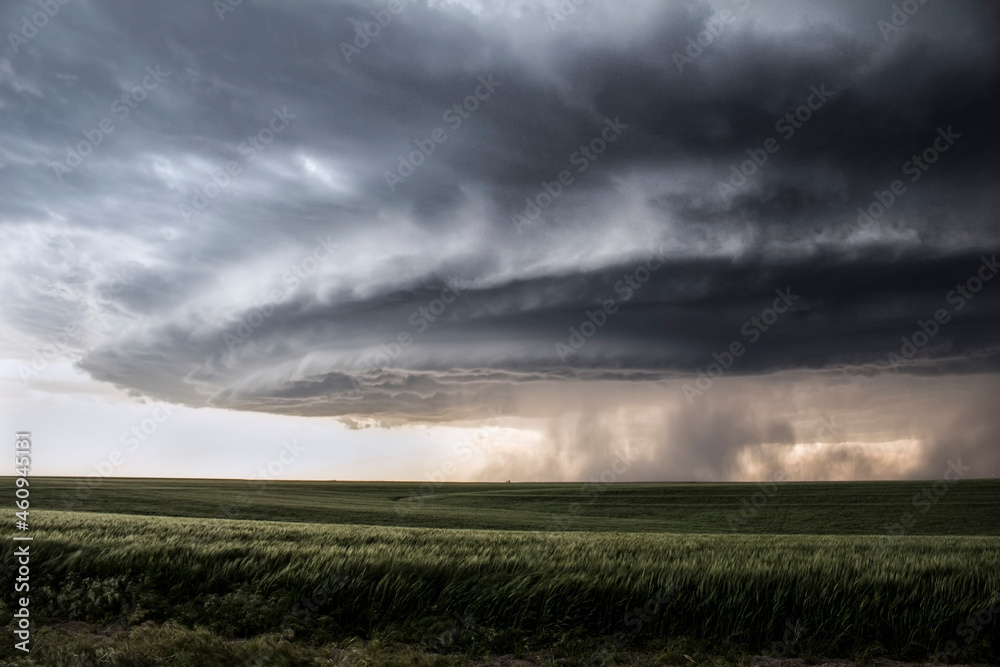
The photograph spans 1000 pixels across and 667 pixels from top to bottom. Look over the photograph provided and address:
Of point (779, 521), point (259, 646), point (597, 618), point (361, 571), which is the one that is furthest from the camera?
point (779, 521)

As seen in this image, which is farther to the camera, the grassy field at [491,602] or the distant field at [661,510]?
the distant field at [661,510]

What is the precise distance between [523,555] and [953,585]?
24.2ft

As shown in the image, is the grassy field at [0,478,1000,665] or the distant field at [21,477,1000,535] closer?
the grassy field at [0,478,1000,665]

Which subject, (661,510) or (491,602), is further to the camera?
(661,510)

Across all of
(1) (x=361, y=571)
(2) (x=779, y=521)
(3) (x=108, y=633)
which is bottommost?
(2) (x=779, y=521)

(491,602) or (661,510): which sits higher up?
(491,602)

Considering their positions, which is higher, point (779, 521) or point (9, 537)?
point (9, 537)

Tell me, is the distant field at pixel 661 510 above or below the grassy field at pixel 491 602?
below

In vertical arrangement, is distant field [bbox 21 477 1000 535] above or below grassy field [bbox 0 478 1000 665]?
below

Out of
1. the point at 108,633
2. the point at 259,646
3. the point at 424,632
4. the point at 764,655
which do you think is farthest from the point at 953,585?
the point at 108,633

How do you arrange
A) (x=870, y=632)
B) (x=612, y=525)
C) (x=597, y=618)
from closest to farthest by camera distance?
(x=870, y=632) → (x=597, y=618) → (x=612, y=525)

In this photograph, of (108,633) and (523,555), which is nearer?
(108,633)

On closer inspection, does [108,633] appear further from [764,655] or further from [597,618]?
[764,655]

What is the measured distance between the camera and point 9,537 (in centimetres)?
1420
